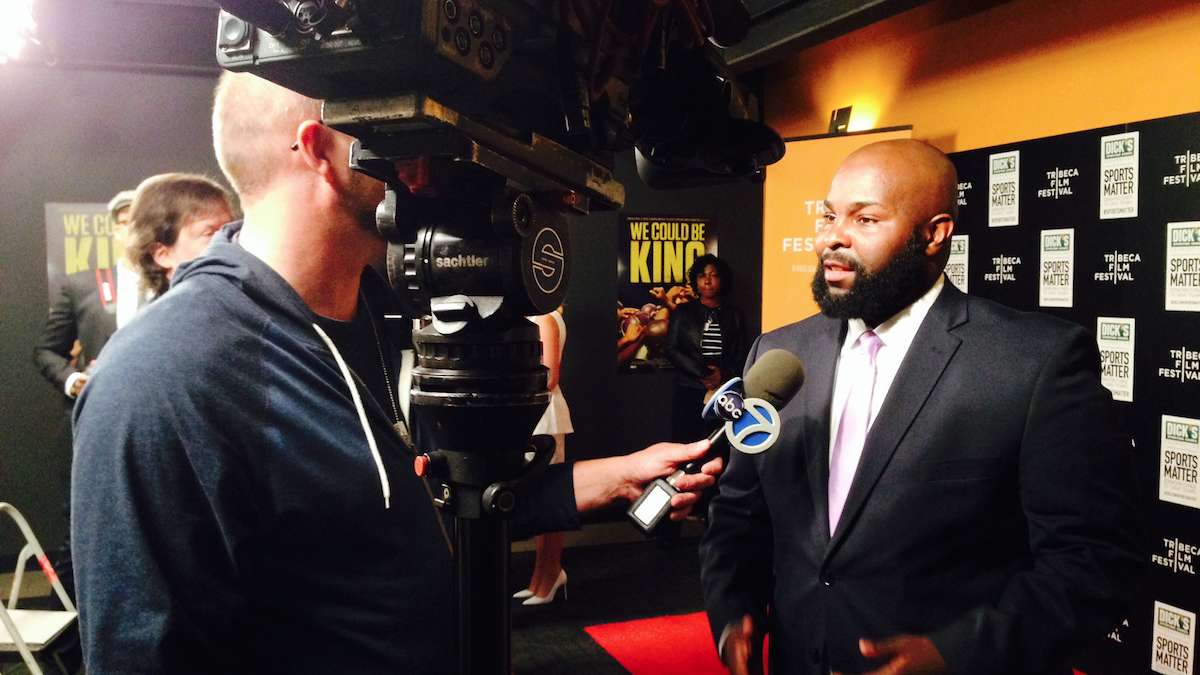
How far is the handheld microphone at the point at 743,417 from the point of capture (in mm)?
876

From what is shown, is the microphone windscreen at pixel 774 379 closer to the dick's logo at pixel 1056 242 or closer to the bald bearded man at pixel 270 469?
the bald bearded man at pixel 270 469

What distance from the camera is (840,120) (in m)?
5.03

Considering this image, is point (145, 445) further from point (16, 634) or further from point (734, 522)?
point (16, 634)

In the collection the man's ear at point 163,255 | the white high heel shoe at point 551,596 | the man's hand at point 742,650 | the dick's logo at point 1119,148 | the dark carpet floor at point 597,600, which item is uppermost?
the dick's logo at point 1119,148

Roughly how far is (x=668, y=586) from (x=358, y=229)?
398 cm

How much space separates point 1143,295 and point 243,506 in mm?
3329

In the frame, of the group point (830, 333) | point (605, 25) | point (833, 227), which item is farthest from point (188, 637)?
point (833, 227)

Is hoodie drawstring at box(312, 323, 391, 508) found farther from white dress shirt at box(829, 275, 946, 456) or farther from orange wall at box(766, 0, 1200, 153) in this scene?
orange wall at box(766, 0, 1200, 153)

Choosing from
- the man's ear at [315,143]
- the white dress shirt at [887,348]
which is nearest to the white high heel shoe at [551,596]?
the white dress shirt at [887,348]

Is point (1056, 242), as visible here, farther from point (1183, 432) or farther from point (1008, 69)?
point (1008, 69)

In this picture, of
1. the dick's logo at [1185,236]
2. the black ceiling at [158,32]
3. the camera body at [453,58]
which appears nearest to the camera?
the camera body at [453,58]

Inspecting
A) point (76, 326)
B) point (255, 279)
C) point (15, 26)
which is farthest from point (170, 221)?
point (15, 26)

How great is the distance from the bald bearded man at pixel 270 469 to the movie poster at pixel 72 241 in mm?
4509

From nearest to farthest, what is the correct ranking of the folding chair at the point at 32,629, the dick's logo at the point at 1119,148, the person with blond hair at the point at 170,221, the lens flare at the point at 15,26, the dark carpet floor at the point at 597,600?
the folding chair at the point at 32,629, the person with blond hair at the point at 170,221, the dick's logo at the point at 1119,148, the dark carpet floor at the point at 597,600, the lens flare at the point at 15,26
